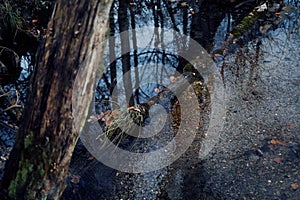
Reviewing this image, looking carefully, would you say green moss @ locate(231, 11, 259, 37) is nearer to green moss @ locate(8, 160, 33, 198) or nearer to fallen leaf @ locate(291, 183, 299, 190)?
fallen leaf @ locate(291, 183, 299, 190)

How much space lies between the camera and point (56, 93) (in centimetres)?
193

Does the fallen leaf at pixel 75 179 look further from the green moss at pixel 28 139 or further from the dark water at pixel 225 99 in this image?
the green moss at pixel 28 139

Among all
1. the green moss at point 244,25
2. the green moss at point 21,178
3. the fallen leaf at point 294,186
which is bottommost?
the fallen leaf at point 294,186

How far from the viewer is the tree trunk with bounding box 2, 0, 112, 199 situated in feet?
6.20

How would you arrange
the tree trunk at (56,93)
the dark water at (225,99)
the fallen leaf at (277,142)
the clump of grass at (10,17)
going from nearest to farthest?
1. the tree trunk at (56,93)
2. the dark water at (225,99)
3. the fallen leaf at (277,142)
4. the clump of grass at (10,17)

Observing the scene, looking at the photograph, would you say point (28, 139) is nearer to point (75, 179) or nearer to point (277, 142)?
point (75, 179)

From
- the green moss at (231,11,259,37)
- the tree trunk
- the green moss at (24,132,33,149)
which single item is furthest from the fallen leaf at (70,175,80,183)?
the green moss at (231,11,259,37)

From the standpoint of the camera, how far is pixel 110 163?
3.12m

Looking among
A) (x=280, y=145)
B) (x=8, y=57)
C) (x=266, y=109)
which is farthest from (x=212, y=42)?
(x=8, y=57)

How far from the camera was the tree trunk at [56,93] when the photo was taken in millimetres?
1890

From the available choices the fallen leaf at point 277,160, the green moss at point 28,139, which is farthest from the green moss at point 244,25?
the green moss at point 28,139

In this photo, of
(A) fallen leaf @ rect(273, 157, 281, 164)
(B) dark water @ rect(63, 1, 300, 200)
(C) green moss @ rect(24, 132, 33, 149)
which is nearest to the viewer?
(C) green moss @ rect(24, 132, 33, 149)

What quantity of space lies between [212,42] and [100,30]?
3.13 meters

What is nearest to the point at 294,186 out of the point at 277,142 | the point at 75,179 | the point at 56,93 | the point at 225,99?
the point at 277,142
